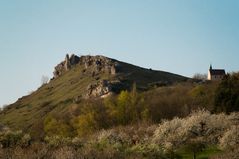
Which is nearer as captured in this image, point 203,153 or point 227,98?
point 203,153

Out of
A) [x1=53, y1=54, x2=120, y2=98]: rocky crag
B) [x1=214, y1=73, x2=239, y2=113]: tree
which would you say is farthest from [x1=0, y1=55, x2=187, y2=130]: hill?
[x1=214, y1=73, x2=239, y2=113]: tree

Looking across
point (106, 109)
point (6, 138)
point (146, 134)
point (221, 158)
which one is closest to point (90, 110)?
point (106, 109)

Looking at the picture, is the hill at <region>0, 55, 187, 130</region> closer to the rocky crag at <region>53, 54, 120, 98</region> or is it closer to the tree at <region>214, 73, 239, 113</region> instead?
the rocky crag at <region>53, 54, 120, 98</region>

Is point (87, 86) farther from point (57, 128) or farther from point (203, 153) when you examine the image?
point (203, 153)

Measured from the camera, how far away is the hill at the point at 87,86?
14388 cm

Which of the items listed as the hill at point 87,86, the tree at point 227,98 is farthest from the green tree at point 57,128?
the hill at point 87,86

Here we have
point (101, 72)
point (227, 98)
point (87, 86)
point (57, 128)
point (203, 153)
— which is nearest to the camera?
Answer: point (203, 153)

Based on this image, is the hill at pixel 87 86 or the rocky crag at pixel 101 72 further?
the hill at pixel 87 86

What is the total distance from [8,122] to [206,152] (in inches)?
4791

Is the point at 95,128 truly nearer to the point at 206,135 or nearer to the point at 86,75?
the point at 206,135

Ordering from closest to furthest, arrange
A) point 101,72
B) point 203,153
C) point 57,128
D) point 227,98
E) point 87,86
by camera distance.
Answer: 1. point 203,153
2. point 227,98
3. point 57,128
4. point 87,86
5. point 101,72

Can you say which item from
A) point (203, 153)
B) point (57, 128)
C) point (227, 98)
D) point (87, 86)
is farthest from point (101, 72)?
point (203, 153)

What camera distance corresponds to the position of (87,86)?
6378 inches

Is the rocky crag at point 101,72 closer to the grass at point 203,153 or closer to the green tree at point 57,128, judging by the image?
the green tree at point 57,128
